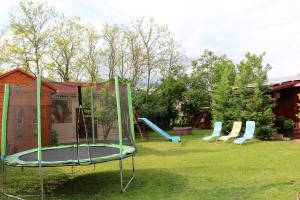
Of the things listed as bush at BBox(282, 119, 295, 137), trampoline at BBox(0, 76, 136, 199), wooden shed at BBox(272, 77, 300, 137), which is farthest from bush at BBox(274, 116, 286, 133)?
trampoline at BBox(0, 76, 136, 199)

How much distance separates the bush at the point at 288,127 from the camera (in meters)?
12.6

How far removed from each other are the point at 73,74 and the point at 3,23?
605 centimetres

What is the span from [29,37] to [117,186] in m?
20.1

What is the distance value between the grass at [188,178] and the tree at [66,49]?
650 inches

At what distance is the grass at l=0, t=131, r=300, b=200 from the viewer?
5.34 m

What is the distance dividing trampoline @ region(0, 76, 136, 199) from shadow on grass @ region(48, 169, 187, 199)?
9.2 inches

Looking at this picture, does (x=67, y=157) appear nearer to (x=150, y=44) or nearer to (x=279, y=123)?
(x=279, y=123)

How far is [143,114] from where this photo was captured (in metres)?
19.5

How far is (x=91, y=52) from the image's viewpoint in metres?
23.8

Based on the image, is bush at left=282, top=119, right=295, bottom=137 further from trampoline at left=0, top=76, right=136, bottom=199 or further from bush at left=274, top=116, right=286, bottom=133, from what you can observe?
trampoline at left=0, top=76, right=136, bottom=199

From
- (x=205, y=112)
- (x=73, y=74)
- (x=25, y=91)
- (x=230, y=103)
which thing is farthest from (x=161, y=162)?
(x=73, y=74)

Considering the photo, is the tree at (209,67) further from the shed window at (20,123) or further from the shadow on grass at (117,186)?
the shed window at (20,123)

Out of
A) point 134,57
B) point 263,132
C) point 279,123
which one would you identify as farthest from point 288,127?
point 134,57

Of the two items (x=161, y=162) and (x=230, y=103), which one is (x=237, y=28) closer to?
(x=230, y=103)
